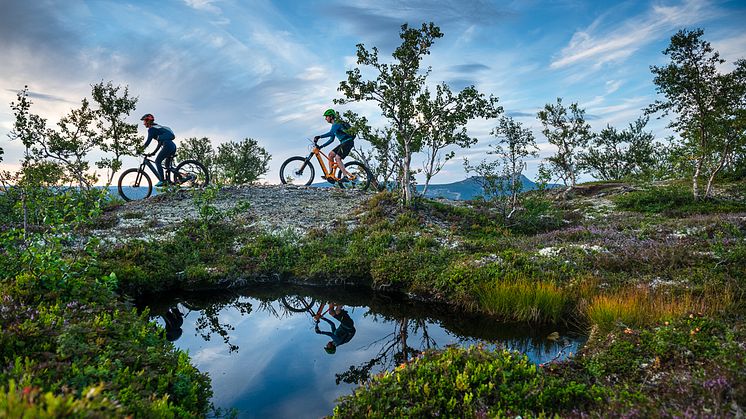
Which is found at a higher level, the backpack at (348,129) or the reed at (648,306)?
the backpack at (348,129)

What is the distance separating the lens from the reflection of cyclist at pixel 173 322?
10555 millimetres

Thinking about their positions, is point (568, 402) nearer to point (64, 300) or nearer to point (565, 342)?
point (565, 342)

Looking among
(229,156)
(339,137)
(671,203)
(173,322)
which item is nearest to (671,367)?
(173,322)

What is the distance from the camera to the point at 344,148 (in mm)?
24438

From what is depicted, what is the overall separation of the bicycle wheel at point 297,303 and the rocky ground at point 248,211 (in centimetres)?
552

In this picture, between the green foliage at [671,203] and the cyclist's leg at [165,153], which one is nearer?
the cyclist's leg at [165,153]

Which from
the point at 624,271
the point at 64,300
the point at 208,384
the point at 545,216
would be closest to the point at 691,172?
the point at 545,216

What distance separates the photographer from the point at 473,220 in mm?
21422

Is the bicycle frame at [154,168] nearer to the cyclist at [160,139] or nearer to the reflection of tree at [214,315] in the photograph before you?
the cyclist at [160,139]

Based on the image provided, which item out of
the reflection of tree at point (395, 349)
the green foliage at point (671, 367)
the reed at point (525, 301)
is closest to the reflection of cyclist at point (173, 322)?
the reflection of tree at point (395, 349)

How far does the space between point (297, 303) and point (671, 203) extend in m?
26.1

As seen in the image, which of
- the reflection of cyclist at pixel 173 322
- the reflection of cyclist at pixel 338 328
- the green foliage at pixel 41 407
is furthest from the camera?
the reflection of cyclist at pixel 173 322

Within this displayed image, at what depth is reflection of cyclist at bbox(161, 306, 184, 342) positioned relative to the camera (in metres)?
10.6

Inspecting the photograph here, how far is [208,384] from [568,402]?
5.88 m
